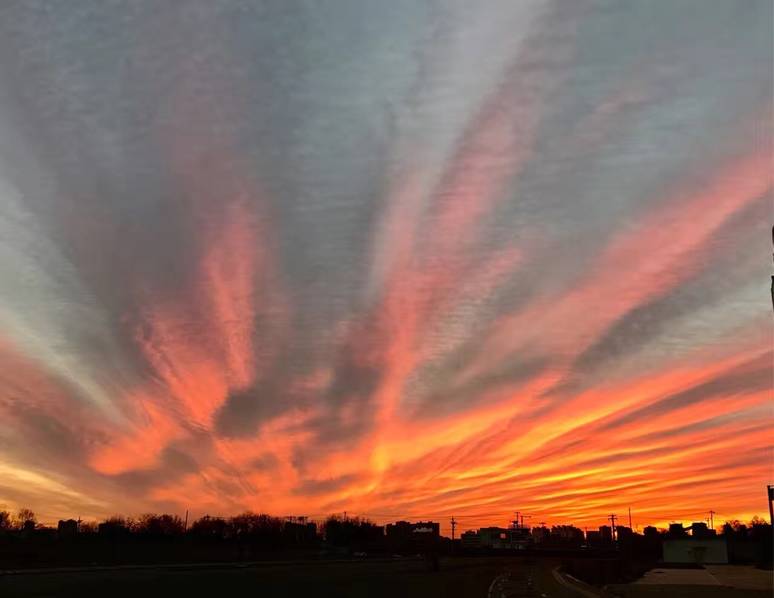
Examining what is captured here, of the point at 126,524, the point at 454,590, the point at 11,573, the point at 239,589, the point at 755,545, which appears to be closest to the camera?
the point at 239,589

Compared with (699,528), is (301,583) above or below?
below

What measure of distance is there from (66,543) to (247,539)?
60452mm

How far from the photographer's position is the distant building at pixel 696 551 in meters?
140

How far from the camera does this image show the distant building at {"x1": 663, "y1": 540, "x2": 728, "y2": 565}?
139500 mm

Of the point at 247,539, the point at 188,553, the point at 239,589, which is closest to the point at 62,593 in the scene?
the point at 239,589

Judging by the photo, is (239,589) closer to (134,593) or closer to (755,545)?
(134,593)

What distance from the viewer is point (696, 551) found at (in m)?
136

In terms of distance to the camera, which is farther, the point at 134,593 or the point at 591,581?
the point at 591,581

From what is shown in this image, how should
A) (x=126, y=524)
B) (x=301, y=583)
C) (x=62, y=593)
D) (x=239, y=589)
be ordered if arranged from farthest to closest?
(x=126, y=524) → (x=301, y=583) → (x=239, y=589) → (x=62, y=593)

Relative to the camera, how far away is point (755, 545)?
552ft

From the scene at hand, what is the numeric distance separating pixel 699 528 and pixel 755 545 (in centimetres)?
3188

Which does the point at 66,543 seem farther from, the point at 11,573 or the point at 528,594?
the point at 528,594

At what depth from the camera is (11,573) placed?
59125 millimetres

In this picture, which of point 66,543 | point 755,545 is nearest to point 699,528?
point 755,545
